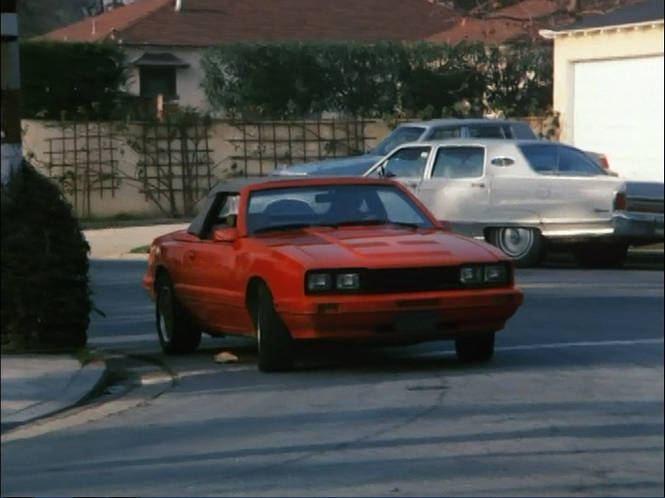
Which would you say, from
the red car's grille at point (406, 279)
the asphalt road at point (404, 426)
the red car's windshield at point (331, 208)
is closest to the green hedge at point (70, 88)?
the red car's windshield at point (331, 208)

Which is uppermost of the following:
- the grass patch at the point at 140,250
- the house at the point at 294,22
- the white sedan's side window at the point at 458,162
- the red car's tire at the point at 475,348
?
the house at the point at 294,22

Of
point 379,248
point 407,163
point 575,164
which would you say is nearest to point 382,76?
point 379,248

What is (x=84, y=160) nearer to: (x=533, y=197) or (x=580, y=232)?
(x=533, y=197)

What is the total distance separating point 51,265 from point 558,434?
17.4ft

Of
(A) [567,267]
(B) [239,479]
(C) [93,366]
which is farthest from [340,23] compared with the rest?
(C) [93,366]

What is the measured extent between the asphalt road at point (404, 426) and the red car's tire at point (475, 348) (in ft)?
0.37

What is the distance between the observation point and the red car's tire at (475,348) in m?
10.1

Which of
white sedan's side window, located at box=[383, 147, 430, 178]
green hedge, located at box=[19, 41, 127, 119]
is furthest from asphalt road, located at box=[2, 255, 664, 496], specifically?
green hedge, located at box=[19, 41, 127, 119]

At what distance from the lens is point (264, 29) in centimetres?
651

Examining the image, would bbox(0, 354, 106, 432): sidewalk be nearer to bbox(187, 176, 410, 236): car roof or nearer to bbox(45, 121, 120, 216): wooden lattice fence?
bbox(187, 176, 410, 236): car roof

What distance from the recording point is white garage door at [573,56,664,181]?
2.89 meters

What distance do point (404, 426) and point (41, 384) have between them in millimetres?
3013

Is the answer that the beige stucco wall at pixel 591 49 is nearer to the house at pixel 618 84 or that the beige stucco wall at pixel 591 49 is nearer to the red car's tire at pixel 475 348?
the house at pixel 618 84

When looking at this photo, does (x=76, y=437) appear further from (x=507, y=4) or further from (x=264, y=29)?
(x=507, y=4)
